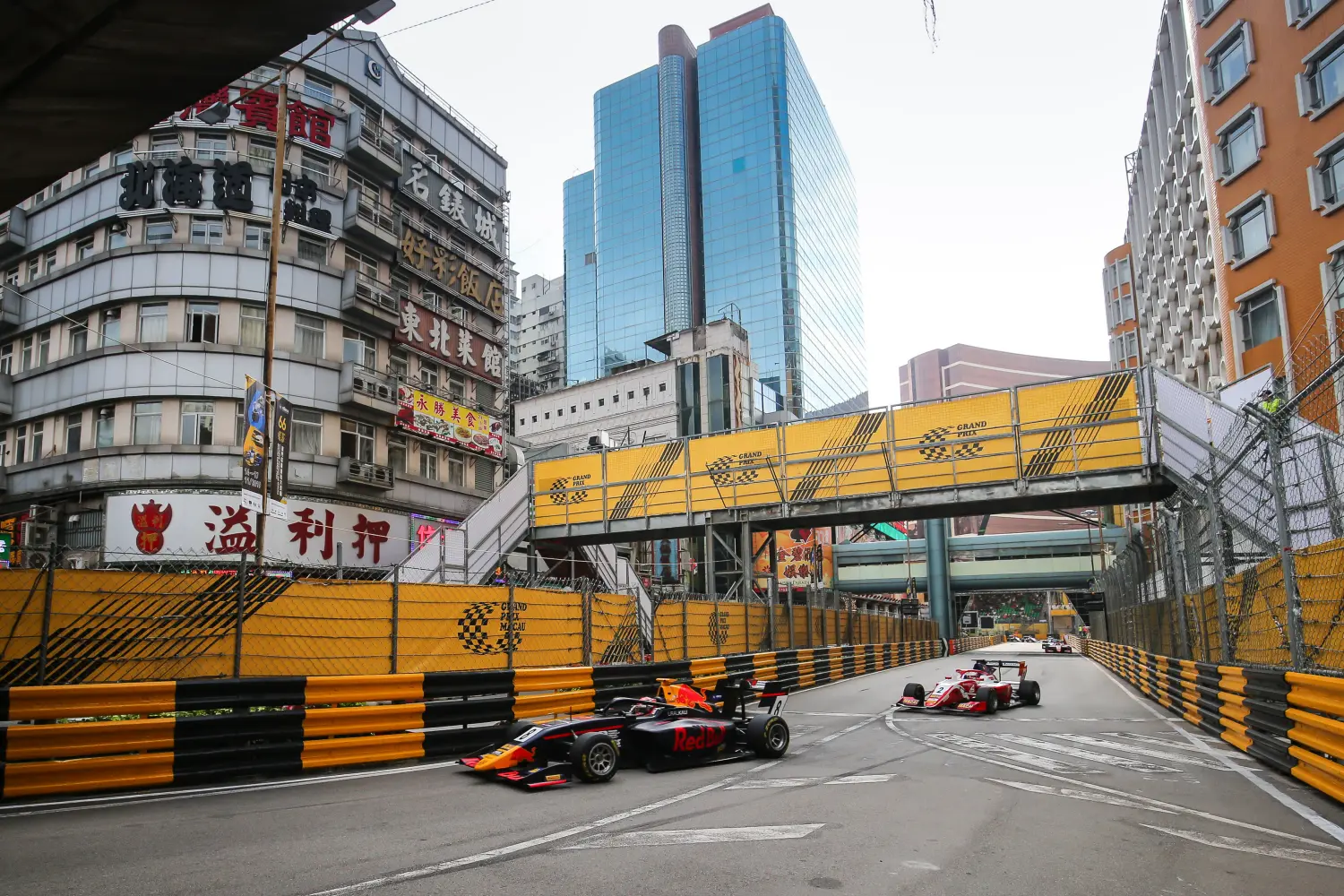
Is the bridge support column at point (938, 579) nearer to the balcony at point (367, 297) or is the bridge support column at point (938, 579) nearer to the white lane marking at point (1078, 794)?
the balcony at point (367, 297)

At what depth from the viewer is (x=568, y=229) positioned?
160750 millimetres

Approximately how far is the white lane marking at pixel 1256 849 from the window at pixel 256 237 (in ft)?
98.1

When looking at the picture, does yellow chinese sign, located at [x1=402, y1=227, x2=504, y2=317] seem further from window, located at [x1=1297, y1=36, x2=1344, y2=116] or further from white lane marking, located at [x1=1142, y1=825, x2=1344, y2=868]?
white lane marking, located at [x1=1142, y1=825, x2=1344, y2=868]

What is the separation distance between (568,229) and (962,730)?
155m

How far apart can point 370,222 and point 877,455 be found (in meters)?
20.0

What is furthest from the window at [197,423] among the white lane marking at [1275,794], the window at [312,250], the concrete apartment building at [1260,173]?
the concrete apartment building at [1260,173]

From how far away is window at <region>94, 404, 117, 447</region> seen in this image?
27.7 m

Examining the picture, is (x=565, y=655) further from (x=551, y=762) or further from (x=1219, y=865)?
(x=1219, y=865)

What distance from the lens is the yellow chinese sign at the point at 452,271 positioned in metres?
34.8

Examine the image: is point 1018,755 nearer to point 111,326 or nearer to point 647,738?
point 647,738

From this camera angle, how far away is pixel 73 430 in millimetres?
28656

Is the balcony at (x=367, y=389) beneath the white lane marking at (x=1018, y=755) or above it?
above

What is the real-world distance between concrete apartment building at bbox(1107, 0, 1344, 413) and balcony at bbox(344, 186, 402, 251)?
28.2 metres

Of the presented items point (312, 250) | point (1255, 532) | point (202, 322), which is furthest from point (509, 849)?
Result: point (312, 250)
